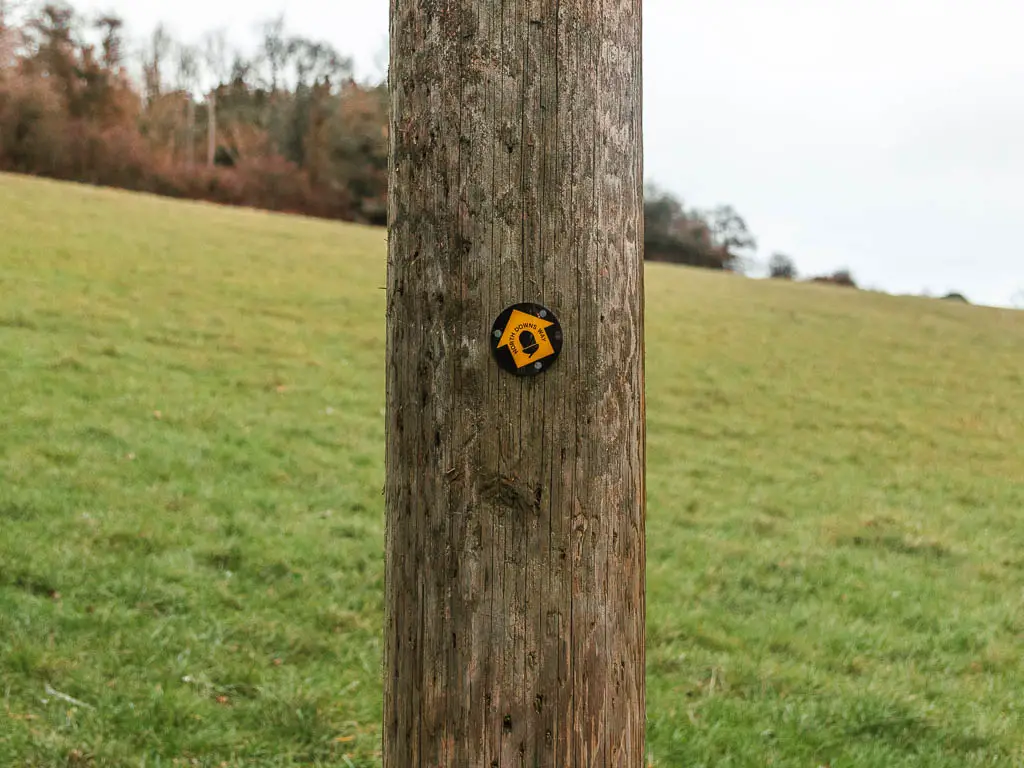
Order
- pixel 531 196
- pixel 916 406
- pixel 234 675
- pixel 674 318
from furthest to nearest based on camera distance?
pixel 674 318
pixel 916 406
pixel 234 675
pixel 531 196

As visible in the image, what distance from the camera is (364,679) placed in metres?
4.15

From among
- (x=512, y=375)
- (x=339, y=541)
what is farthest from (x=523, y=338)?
(x=339, y=541)

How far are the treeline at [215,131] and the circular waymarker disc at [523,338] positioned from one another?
34135 mm

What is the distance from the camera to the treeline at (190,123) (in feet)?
113

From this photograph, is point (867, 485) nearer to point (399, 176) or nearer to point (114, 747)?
point (114, 747)

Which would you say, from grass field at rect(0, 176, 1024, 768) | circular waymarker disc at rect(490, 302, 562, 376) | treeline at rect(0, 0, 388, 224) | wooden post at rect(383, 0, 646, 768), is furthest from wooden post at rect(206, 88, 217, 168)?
circular waymarker disc at rect(490, 302, 562, 376)

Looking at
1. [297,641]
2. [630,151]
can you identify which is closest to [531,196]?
[630,151]

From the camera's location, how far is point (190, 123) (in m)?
46.1

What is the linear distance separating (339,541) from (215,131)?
44.8m

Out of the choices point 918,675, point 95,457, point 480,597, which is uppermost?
point 480,597

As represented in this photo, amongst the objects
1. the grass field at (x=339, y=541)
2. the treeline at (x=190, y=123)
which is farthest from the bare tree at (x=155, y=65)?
the grass field at (x=339, y=541)

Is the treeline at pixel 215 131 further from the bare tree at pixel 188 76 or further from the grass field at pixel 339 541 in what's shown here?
the grass field at pixel 339 541

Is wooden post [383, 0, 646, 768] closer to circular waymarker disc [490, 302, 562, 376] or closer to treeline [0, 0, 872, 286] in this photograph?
circular waymarker disc [490, 302, 562, 376]

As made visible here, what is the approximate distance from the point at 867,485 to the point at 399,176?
895cm
